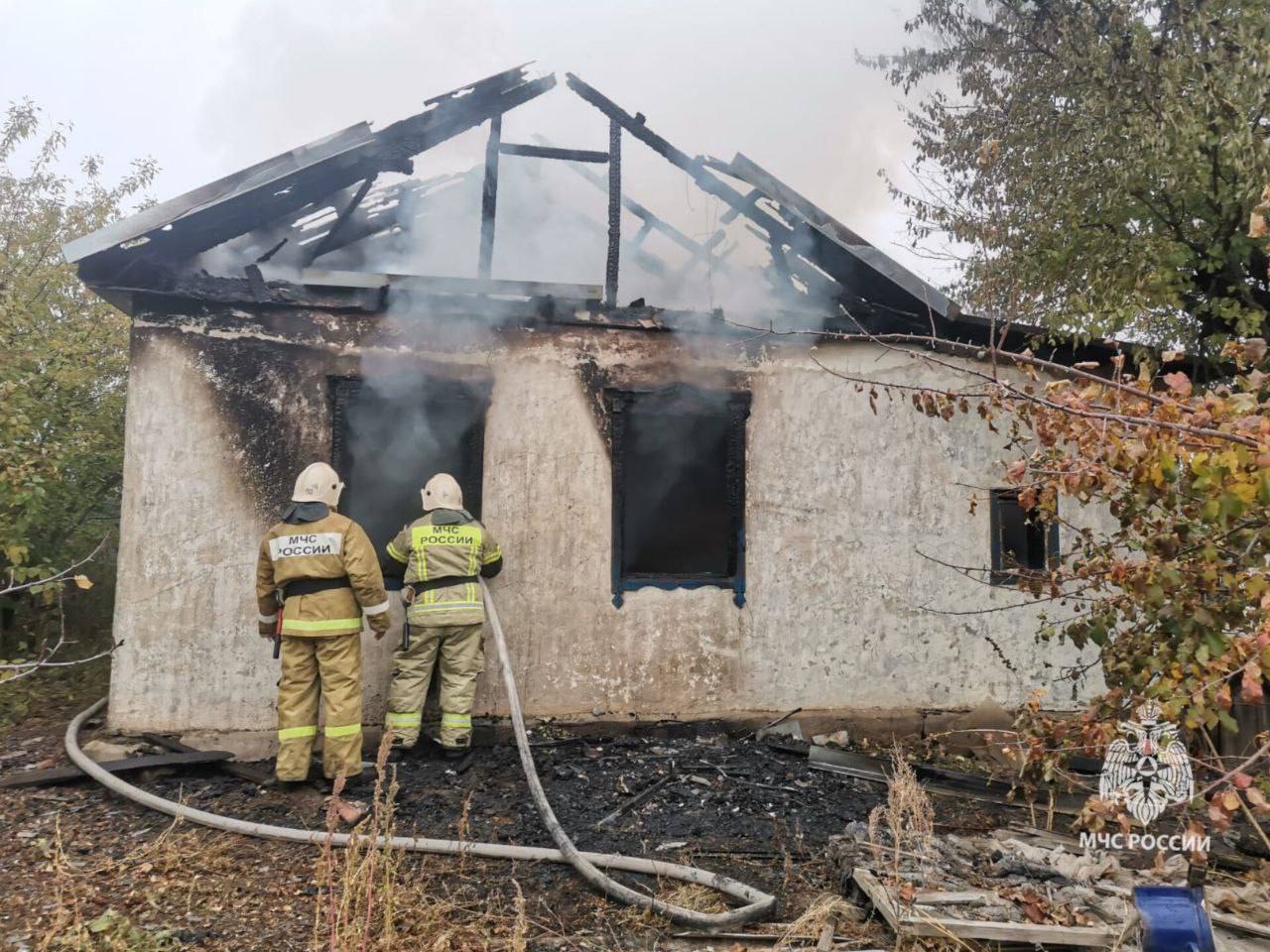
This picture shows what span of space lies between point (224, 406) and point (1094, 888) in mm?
5914

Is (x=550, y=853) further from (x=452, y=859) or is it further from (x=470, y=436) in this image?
(x=470, y=436)

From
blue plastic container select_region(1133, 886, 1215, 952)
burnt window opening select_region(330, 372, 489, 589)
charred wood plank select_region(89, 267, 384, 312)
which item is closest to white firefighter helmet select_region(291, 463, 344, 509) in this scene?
burnt window opening select_region(330, 372, 489, 589)

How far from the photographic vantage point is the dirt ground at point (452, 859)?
3.38 metres

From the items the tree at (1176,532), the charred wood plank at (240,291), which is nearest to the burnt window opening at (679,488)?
the charred wood plank at (240,291)

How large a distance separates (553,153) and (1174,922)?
242 inches

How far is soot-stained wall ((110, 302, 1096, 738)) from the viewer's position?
18.5 ft

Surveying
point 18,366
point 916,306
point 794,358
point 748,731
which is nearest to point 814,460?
point 794,358

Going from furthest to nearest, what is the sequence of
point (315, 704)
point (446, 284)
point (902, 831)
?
point (446, 284) < point (315, 704) < point (902, 831)

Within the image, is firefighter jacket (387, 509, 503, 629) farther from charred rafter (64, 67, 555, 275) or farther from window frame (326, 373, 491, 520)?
charred rafter (64, 67, 555, 275)

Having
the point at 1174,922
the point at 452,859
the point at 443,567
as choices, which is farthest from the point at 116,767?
the point at 1174,922

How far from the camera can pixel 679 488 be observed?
7.09 meters

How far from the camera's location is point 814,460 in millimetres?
6621

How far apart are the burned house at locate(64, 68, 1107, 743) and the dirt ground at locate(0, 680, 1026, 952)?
0.71 metres

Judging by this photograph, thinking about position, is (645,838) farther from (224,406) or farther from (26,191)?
(26,191)
